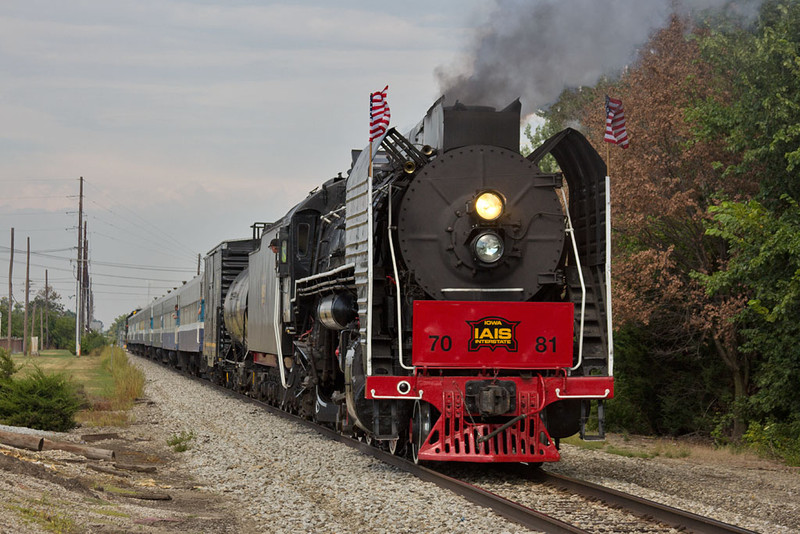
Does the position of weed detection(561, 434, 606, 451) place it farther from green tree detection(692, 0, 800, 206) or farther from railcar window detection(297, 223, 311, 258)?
green tree detection(692, 0, 800, 206)

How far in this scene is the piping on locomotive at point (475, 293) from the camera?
8438mm

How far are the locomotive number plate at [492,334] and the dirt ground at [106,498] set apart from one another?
2.40 meters

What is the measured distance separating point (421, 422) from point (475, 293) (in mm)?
1431

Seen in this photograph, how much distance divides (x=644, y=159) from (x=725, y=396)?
5210 mm

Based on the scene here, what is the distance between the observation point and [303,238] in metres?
13.2

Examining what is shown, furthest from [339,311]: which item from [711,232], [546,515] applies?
[711,232]

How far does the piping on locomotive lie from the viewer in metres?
8.44

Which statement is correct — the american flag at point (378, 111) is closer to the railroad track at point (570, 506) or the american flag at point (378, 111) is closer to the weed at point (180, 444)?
the railroad track at point (570, 506)

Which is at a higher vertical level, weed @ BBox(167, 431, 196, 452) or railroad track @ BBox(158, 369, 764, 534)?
railroad track @ BBox(158, 369, 764, 534)

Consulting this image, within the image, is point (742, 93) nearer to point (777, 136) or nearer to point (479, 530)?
point (777, 136)

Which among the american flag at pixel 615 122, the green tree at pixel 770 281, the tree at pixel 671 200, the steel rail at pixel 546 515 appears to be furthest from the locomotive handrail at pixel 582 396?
the tree at pixel 671 200

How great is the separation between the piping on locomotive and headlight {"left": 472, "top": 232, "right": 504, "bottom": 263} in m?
0.01

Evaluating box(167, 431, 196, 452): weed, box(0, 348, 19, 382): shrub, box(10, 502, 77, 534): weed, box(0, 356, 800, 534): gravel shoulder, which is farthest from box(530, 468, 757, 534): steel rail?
box(0, 348, 19, 382): shrub

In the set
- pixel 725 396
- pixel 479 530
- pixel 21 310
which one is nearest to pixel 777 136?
pixel 725 396
